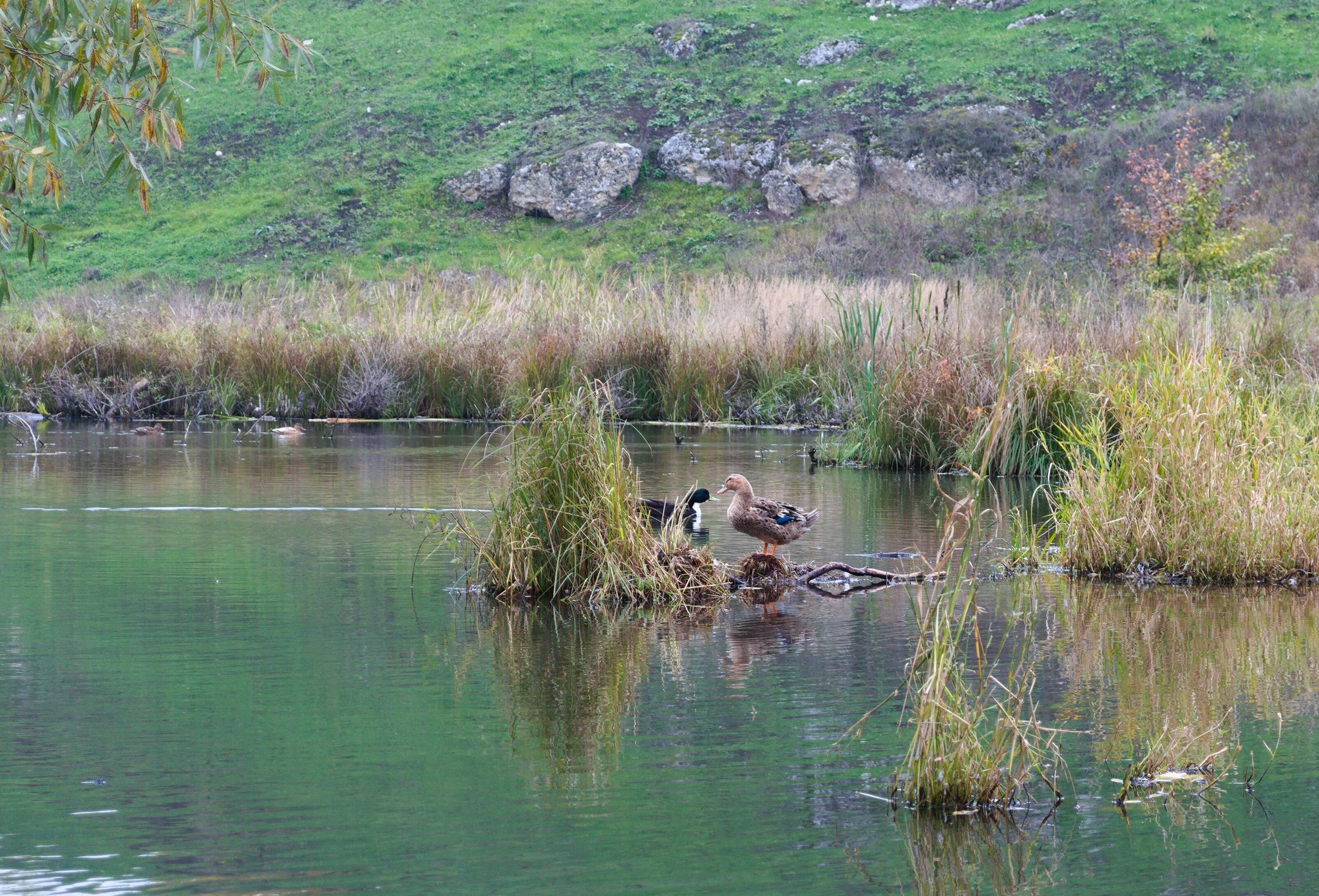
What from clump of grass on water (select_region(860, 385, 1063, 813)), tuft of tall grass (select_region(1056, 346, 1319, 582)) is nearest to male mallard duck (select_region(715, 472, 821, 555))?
tuft of tall grass (select_region(1056, 346, 1319, 582))

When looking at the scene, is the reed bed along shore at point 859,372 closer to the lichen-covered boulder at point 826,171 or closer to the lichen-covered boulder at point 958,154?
the lichen-covered boulder at point 958,154

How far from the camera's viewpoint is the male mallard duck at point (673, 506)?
8.72 m

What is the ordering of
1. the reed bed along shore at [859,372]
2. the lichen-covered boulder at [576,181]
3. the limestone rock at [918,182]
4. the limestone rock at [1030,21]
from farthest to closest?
1. the limestone rock at [1030,21]
2. the lichen-covered boulder at [576,181]
3. the limestone rock at [918,182]
4. the reed bed along shore at [859,372]

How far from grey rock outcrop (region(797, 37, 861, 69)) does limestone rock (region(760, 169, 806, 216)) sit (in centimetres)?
1068

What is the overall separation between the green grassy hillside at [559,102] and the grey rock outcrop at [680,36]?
1.39 feet

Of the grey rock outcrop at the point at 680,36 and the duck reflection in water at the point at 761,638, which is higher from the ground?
the grey rock outcrop at the point at 680,36

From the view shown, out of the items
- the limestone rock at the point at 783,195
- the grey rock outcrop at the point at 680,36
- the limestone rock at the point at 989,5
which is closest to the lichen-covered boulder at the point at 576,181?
the limestone rock at the point at 783,195

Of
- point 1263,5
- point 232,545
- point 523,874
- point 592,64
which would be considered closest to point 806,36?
point 592,64

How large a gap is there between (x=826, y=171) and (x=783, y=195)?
5.19 feet

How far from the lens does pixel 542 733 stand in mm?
4961

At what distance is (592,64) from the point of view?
61125mm

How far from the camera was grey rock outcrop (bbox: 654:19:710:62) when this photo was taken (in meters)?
61.9

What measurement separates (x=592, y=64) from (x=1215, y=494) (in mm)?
55784

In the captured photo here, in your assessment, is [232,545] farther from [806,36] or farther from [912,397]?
[806,36]
